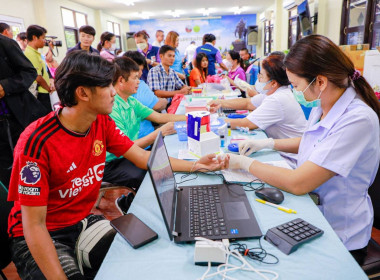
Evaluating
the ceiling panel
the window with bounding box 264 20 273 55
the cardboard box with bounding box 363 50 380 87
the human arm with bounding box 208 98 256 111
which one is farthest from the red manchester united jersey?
the window with bounding box 264 20 273 55

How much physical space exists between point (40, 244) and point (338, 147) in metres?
1.08

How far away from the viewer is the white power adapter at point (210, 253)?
718 mm

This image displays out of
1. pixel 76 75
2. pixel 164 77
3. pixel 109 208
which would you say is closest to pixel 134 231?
pixel 76 75

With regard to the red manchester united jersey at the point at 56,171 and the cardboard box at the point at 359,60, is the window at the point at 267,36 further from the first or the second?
the red manchester united jersey at the point at 56,171

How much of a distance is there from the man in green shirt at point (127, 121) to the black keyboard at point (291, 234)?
1.12 m

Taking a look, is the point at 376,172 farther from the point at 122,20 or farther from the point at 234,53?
the point at 122,20

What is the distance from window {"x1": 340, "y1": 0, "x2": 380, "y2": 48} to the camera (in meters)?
4.48

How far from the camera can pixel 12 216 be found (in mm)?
1083

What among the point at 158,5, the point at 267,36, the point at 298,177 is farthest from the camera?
the point at 267,36

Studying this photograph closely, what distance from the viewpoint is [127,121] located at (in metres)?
1.95

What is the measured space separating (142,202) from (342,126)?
0.82m

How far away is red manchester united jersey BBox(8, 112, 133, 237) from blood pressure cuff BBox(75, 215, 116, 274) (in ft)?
0.24

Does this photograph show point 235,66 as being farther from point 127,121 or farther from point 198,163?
point 198,163

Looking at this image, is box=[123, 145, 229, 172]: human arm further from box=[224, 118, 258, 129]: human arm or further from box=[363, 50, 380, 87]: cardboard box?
box=[363, 50, 380, 87]: cardboard box
